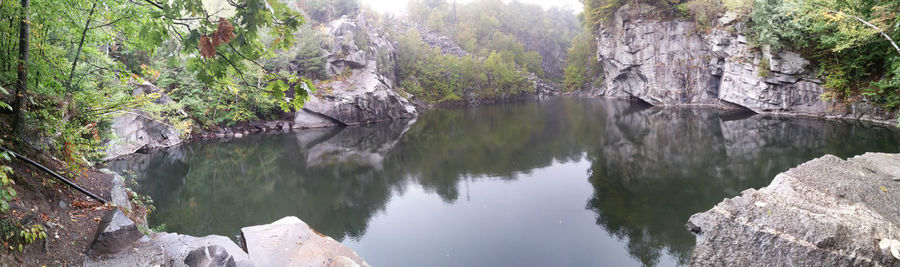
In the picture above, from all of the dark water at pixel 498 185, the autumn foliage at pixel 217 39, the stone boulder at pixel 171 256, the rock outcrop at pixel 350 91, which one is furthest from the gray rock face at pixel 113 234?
the rock outcrop at pixel 350 91

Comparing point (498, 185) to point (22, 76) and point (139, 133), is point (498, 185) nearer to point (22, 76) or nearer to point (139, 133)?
point (22, 76)

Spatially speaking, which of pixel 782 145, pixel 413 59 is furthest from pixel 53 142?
pixel 413 59

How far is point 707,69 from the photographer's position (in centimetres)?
3675

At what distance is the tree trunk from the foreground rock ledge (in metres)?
10.1

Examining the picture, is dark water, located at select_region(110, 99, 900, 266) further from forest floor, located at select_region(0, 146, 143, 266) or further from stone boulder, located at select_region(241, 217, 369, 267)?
forest floor, located at select_region(0, 146, 143, 266)

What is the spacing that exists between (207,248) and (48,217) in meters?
1.86

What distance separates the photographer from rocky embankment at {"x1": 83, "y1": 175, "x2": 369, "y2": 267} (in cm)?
560

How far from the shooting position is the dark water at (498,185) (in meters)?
9.18

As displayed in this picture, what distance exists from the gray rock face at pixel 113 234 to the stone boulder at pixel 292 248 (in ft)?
5.91

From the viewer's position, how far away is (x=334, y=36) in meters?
39.2

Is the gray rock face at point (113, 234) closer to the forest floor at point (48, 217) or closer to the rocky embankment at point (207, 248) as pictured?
the rocky embankment at point (207, 248)

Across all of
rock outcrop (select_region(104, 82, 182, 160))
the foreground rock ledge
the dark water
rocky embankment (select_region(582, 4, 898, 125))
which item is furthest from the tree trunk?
rocky embankment (select_region(582, 4, 898, 125))

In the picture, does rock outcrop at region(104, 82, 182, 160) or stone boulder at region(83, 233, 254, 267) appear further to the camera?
rock outcrop at region(104, 82, 182, 160)

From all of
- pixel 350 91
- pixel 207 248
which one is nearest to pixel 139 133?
pixel 350 91
